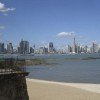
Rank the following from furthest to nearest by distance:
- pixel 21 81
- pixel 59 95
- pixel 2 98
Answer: pixel 59 95 < pixel 21 81 < pixel 2 98

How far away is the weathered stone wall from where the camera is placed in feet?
62.4

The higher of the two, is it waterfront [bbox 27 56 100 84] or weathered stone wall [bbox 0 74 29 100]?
weathered stone wall [bbox 0 74 29 100]

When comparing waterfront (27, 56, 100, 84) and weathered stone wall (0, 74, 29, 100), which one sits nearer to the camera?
weathered stone wall (0, 74, 29, 100)

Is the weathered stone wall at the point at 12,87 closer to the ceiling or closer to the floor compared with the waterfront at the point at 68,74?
closer to the ceiling

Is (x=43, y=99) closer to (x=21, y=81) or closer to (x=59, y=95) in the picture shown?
(x=59, y=95)

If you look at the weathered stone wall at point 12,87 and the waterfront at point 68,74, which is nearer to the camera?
the weathered stone wall at point 12,87

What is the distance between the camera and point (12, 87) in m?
19.7

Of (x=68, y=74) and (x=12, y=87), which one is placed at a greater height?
(x=12, y=87)

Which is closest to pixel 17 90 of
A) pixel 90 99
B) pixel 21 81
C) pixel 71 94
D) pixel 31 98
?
pixel 21 81

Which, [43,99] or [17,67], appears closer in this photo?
[17,67]

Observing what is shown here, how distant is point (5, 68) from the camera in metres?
20.5

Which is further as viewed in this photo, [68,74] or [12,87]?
[68,74]

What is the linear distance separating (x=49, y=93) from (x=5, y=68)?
1390cm

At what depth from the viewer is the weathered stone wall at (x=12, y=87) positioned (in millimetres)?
19020
